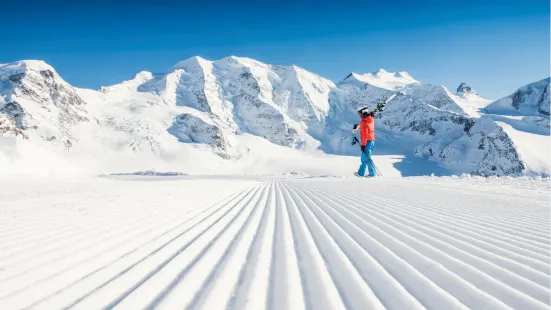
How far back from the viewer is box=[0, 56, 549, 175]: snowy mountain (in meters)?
108

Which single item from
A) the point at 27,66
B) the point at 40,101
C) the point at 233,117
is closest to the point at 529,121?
the point at 233,117

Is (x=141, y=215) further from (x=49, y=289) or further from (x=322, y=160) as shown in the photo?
(x=322, y=160)

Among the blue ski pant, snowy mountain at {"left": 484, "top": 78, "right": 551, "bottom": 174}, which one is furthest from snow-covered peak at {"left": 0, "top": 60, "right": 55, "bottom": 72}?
snowy mountain at {"left": 484, "top": 78, "right": 551, "bottom": 174}

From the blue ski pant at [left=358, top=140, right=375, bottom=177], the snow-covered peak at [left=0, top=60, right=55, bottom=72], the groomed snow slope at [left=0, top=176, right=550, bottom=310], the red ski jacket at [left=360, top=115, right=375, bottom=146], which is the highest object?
the snow-covered peak at [left=0, top=60, right=55, bottom=72]

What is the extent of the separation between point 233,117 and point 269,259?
528 feet

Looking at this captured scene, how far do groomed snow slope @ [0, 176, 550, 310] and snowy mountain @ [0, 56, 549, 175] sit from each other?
74867mm

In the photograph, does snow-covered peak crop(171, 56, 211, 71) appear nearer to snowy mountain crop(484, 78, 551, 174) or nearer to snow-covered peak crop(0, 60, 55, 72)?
snow-covered peak crop(0, 60, 55, 72)

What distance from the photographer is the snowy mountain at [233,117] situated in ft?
353

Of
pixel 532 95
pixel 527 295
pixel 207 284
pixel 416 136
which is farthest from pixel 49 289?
pixel 532 95

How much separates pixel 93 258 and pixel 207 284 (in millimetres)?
1455

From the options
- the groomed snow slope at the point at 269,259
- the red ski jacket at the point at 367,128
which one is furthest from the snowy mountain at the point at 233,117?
the groomed snow slope at the point at 269,259

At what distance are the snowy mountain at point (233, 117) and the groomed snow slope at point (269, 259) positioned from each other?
74.9 metres

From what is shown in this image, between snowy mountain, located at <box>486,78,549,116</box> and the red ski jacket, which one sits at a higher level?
snowy mountain, located at <box>486,78,549,116</box>

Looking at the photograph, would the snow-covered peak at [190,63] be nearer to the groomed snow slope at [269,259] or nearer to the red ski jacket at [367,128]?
the red ski jacket at [367,128]
